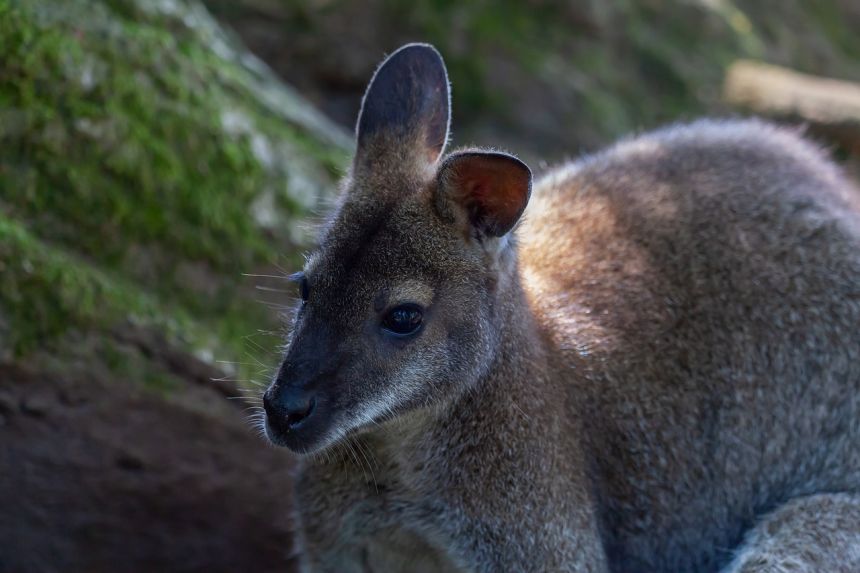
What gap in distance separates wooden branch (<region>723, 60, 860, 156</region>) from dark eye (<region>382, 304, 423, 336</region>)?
6663 millimetres

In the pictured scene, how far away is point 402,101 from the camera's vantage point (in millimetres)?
4141

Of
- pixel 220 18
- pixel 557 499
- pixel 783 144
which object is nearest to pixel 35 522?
pixel 557 499

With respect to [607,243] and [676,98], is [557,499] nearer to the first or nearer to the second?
[607,243]

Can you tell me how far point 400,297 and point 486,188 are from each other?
1.62 feet

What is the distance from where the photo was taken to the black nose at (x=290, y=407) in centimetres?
349

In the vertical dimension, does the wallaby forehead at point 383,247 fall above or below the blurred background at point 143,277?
above

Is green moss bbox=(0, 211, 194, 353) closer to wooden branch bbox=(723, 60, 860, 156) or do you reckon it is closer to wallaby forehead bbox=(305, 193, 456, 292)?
wallaby forehead bbox=(305, 193, 456, 292)

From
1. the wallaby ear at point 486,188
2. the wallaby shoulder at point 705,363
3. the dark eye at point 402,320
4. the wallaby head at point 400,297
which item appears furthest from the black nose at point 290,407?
the wallaby shoulder at point 705,363

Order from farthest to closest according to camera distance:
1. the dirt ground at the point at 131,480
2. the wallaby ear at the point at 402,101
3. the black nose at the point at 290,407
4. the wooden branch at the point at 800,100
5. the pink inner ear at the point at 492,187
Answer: the wooden branch at the point at 800,100 → the dirt ground at the point at 131,480 → the wallaby ear at the point at 402,101 → the pink inner ear at the point at 492,187 → the black nose at the point at 290,407

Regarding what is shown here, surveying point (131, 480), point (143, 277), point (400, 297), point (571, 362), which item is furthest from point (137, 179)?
point (571, 362)

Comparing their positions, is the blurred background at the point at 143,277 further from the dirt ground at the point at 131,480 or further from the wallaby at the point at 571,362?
the wallaby at the point at 571,362

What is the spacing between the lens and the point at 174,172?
203 inches

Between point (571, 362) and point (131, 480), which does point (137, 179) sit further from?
point (571, 362)

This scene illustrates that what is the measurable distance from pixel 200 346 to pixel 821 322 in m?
2.80
